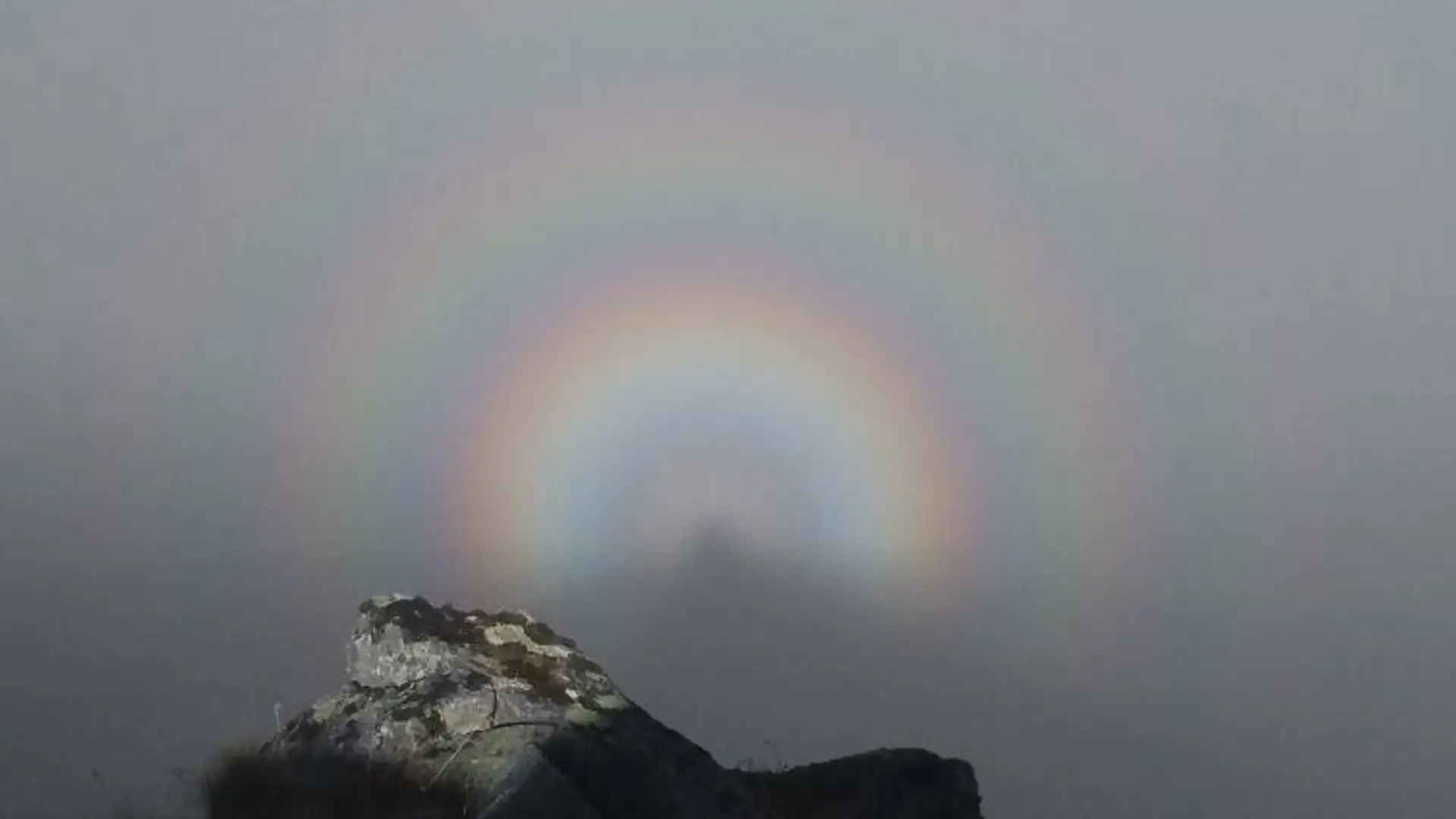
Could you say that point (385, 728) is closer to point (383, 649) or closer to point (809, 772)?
point (383, 649)

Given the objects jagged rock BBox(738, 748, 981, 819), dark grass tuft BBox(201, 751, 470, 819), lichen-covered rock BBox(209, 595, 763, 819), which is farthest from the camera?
jagged rock BBox(738, 748, 981, 819)

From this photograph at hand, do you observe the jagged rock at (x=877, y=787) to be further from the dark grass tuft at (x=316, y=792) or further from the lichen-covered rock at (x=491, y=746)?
the dark grass tuft at (x=316, y=792)

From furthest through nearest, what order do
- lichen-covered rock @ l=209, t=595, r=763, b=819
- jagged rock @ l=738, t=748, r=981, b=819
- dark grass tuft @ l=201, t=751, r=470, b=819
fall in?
jagged rock @ l=738, t=748, r=981, b=819 → lichen-covered rock @ l=209, t=595, r=763, b=819 → dark grass tuft @ l=201, t=751, r=470, b=819

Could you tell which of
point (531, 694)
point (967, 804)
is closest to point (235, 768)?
point (531, 694)

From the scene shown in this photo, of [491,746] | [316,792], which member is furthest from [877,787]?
[316,792]

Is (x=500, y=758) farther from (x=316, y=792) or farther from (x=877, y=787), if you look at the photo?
(x=877, y=787)

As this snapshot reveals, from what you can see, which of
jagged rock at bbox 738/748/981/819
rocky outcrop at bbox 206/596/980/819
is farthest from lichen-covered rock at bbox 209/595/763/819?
jagged rock at bbox 738/748/981/819

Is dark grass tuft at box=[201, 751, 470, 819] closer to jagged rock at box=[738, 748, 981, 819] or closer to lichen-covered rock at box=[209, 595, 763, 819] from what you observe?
lichen-covered rock at box=[209, 595, 763, 819]
